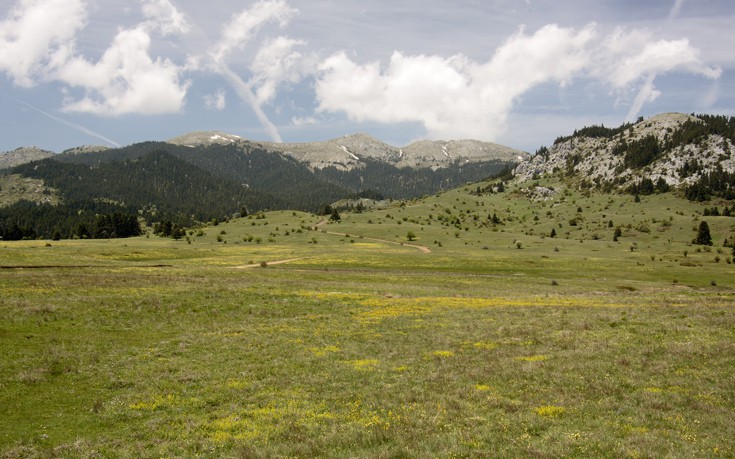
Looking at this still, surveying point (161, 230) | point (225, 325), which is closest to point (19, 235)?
point (161, 230)

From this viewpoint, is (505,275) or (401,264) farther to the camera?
(401,264)

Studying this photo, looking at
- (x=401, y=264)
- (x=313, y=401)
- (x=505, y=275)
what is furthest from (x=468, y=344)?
(x=401, y=264)

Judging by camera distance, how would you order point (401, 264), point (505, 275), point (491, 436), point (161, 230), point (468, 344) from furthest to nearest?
point (161, 230) → point (401, 264) → point (505, 275) → point (468, 344) → point (491, 436)

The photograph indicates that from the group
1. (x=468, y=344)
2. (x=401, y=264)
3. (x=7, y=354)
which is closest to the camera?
(x=7, y=354)

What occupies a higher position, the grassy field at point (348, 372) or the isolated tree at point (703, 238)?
the isolated tree at point (703, 238)

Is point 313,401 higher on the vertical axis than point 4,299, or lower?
lower

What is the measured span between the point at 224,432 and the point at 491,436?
9.65m

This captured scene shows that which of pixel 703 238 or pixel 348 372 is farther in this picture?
pixel 703 238

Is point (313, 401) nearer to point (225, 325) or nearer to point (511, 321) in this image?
point (225, 325)

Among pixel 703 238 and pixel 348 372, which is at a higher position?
pixel 703 238

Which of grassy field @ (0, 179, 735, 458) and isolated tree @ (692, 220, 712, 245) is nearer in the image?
grassy field @ (0, 179, 735, 458)

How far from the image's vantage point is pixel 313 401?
19016 mm

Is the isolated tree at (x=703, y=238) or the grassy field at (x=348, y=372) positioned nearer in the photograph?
the grassy field at (x=348, y=372)

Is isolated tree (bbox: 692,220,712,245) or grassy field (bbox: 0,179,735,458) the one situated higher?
isolated tree (bbox: 692,220,712,245)
